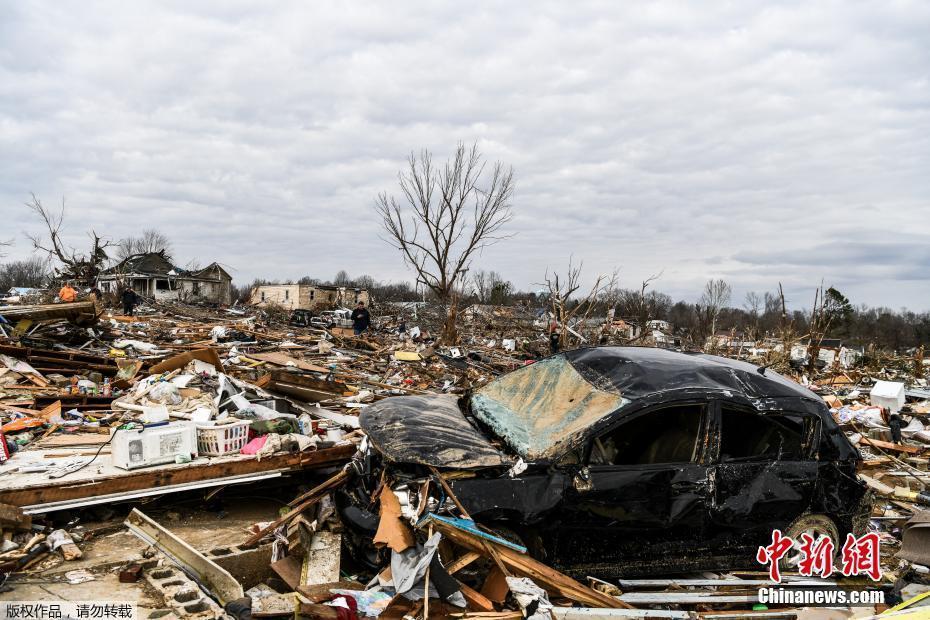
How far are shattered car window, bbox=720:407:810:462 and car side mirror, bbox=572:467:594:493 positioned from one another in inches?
48.3

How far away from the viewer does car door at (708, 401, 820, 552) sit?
165 inches

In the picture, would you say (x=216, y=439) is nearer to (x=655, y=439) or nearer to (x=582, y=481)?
(x=582, y=481)

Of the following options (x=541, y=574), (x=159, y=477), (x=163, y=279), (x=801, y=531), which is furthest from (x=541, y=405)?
(x=163, y=279)

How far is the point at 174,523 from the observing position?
16.1 ft

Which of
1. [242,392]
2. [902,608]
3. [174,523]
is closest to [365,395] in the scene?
[242,392]

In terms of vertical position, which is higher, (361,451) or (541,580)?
(361,451)

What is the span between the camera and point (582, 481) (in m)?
3.89

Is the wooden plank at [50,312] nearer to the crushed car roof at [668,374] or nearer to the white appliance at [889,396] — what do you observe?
the crushed car roof at [668,374]

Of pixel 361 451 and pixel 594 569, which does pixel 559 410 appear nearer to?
pixel 594 569

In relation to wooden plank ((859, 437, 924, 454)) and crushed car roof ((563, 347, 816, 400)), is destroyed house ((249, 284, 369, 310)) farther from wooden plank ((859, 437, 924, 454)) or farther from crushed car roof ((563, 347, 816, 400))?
crushed car roof ((563, 347, 816, 400))

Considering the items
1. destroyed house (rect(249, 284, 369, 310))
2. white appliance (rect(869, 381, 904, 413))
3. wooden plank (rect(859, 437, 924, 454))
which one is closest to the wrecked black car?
wooden plank (rect(859, 437, 924, 454))

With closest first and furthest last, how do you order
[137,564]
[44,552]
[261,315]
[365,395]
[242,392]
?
[137,564]
[44,552]
[242,392]
[365,395]
[261,315]

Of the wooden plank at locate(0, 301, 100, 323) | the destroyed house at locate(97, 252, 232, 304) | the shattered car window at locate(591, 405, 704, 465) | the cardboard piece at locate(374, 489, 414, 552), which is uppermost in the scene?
the destroyed house at locate(97, 252, 232, 304)

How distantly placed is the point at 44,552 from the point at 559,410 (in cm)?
378
